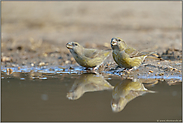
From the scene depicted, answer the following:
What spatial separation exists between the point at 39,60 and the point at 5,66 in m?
Answer: 1.24

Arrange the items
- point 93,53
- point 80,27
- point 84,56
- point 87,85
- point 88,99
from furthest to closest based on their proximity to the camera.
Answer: point 80,27, point 93,53, point 84,56, point 87,85, point 88,99

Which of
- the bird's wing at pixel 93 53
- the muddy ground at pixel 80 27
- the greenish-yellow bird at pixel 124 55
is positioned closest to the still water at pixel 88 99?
the greenish-yellow bird at pixel 124 55

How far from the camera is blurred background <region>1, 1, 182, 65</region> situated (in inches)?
517

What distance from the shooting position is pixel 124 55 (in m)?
6.46

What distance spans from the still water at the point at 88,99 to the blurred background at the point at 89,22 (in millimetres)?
6036

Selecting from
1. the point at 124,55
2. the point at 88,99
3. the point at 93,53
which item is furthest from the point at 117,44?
the point at 88,99

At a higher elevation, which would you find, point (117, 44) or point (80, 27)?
point (80, 27)

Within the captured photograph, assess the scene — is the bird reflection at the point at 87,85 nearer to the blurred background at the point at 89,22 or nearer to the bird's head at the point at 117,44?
the bird's head at the point at 117,44

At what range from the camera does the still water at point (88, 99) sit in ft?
12.5

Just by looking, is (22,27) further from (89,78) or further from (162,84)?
(162,84)

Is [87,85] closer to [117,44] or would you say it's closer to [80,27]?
[117,44]

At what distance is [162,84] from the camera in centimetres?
551

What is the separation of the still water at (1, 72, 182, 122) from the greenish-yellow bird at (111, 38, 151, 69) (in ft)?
1.56

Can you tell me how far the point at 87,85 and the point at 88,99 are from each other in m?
1.02
